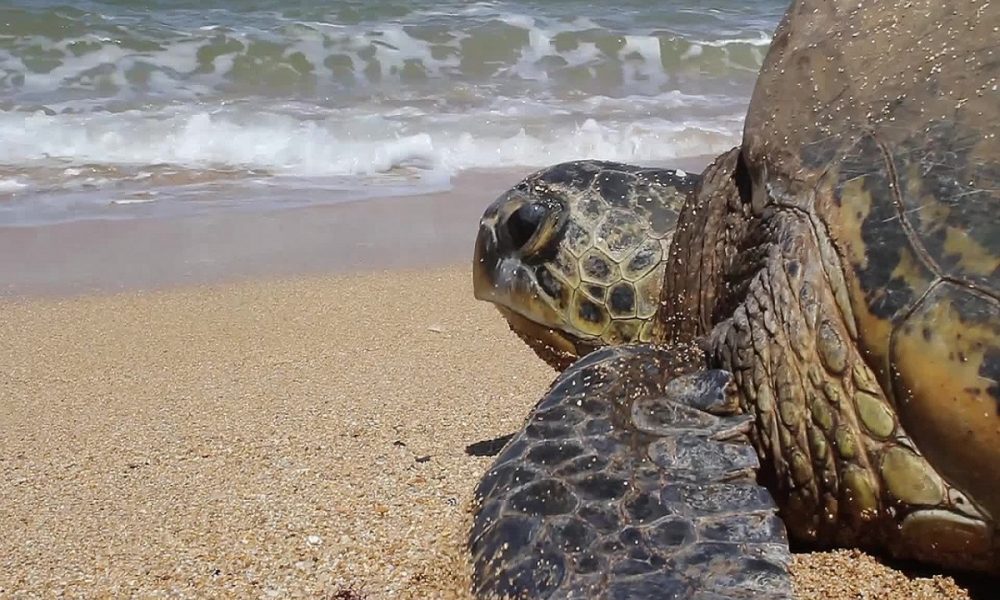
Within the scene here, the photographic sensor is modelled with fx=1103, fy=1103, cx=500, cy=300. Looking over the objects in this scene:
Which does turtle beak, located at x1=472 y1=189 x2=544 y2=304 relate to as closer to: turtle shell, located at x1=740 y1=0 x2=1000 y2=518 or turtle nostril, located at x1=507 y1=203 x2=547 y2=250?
turtle nostril, located at x1=507 y1=203 x2=547 y2=250

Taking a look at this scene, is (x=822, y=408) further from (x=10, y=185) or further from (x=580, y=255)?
(x=10, y=185)

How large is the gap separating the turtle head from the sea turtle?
0.36 meters

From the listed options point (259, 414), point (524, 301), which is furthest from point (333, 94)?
point (524, 301)

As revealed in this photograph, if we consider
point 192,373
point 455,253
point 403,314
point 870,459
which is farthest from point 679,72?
point 870,459

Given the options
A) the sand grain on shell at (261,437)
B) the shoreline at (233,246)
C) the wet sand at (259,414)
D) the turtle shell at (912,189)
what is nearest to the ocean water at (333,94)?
the shoreline at (233,246)

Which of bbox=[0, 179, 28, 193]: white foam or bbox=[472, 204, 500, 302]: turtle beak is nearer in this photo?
bbox=[472, 204, 500, 302]: turtle beak

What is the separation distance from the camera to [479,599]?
5.01ft

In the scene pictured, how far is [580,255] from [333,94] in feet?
22.7

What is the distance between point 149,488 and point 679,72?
8490 millimetres

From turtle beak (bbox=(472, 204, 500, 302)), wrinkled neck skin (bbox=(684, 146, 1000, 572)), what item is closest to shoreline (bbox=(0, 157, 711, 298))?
turtle beak (bbox=(472, 204, 500, 302))

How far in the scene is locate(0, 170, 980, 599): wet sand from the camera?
208 cm

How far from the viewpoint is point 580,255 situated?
257 cm

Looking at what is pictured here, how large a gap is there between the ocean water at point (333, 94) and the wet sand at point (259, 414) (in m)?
0.99

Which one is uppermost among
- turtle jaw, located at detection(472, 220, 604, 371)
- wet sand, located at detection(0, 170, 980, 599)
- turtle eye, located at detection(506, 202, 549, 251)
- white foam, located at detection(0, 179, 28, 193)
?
turtle eye, located at detection(506, 202, 549, 251)
